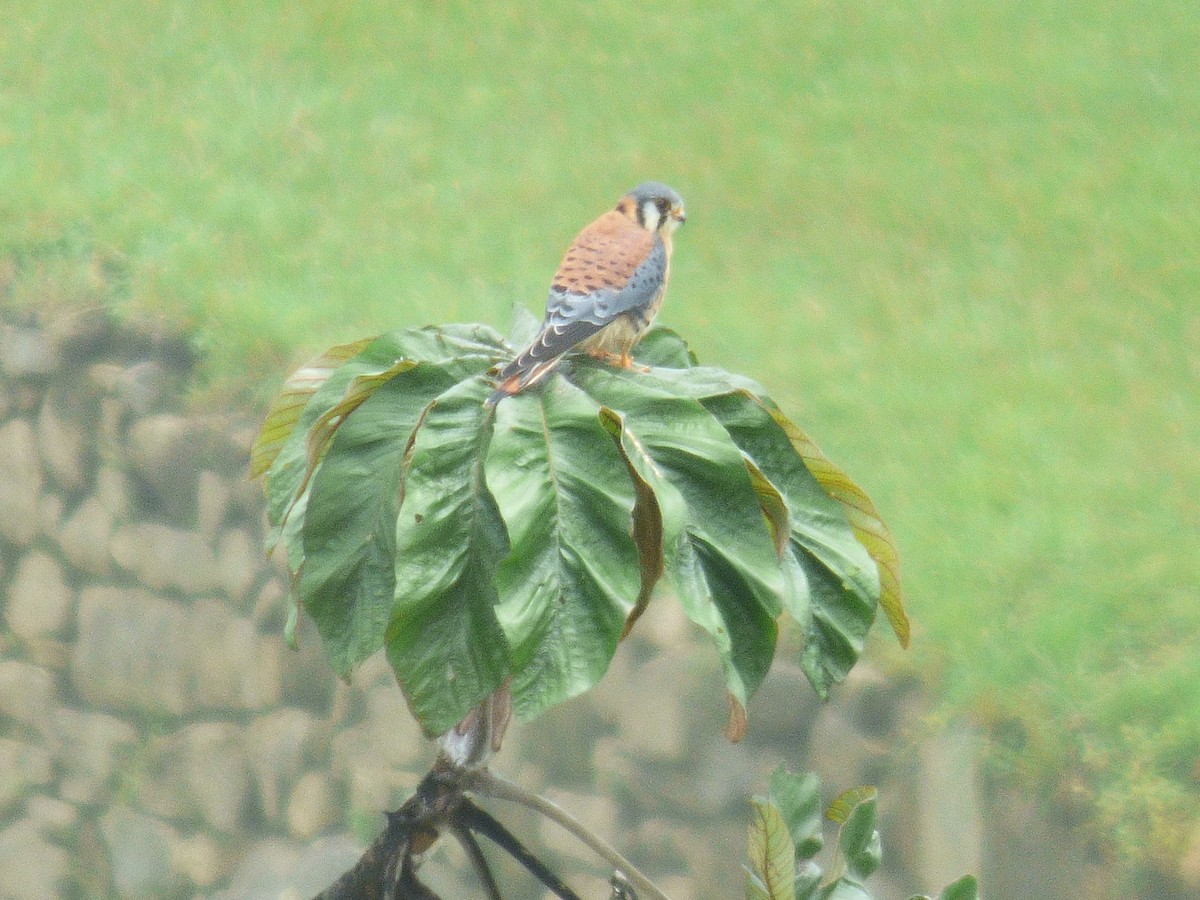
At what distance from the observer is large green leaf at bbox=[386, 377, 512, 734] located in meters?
0.98

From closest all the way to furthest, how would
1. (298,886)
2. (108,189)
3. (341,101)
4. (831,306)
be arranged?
1. (298,886)
2. (831,306)
3. (108,189)
4. (341,101)

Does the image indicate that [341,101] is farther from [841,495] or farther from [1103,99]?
[841,495]

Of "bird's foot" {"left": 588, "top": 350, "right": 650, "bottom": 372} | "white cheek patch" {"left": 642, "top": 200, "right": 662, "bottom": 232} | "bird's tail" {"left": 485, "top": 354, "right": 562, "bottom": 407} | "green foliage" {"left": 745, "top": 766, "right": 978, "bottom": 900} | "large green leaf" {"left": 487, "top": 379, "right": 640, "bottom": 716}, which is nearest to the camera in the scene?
"large green leaf" {"left": 487, "top": 379, "right": 640, "bottom": 716}

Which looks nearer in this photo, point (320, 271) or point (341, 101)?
point (320, 271)

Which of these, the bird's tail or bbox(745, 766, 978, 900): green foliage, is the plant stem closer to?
bbox(745, 766, 978, 900): green foliage

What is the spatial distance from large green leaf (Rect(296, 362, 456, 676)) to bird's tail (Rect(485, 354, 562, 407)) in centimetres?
7

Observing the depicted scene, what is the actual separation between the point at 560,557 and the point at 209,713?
276 cm

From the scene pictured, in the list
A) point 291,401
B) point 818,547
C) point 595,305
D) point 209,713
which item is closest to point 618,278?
point 595,305

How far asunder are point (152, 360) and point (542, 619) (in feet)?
9.42

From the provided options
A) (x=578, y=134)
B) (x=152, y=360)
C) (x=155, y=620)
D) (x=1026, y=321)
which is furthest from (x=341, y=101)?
(x=1026, y=321)

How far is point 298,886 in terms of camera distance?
10.5ft

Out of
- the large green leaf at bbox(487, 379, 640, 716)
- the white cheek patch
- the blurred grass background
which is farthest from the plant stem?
the blurred grass background

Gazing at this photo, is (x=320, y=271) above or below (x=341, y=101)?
below

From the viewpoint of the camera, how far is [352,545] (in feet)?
3.44
